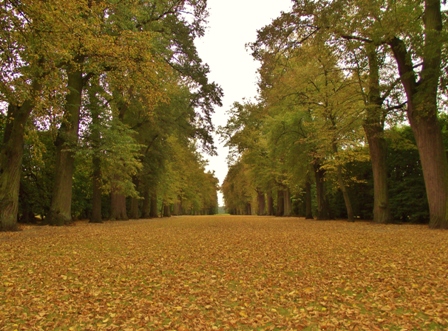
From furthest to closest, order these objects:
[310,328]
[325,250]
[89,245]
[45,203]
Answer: [45,203], [89,245], [325,250], [310,328]

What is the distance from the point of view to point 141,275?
530cm

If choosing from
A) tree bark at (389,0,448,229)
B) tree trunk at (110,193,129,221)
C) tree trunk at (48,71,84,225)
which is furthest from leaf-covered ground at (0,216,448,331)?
tree trunk at (110,193,129,221)

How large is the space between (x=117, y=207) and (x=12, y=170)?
12006 millimetres

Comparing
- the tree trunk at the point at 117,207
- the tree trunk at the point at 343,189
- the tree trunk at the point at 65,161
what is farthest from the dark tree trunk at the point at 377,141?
the tree trunk at the point at 117,207

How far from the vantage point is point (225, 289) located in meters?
4.58

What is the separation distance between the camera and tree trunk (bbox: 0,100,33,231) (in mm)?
11203

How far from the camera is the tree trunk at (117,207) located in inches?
888

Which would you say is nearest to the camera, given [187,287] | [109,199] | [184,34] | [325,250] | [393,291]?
[393,291]

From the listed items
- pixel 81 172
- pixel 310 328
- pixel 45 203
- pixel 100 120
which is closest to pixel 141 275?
pixel 310 328

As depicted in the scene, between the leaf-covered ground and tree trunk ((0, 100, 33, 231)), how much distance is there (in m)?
4.59

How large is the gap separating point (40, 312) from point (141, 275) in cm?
176

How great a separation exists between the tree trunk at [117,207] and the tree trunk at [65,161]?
763 cm

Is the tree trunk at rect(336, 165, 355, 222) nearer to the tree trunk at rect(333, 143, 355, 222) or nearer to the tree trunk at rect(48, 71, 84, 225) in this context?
the tree trunk at rect(333, 143, 355, 222)

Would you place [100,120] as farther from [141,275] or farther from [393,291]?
[393,291]
